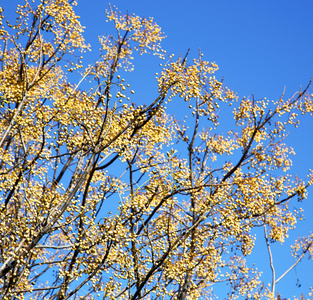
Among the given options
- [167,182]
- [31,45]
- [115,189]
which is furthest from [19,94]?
[167,182]

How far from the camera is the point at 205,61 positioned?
10.9m

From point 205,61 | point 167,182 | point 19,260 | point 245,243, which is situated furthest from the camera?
point 205,61

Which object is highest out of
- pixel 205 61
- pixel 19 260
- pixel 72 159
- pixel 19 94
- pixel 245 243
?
pixel 205 61

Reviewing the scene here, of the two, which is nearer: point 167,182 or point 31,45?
point 167,182

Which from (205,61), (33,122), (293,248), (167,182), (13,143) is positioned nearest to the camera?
(167,182)

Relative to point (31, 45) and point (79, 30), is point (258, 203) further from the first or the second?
point (31, 45)

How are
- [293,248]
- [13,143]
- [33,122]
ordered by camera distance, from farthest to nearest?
[293,248], [13,143], [33,122]

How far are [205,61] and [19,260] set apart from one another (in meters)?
7.07

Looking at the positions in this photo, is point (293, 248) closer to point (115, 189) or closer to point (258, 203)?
point (258, 203)

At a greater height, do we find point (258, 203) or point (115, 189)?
point (258, 203)

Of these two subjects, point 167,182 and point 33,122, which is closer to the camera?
point 167,182

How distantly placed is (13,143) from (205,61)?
601 cm

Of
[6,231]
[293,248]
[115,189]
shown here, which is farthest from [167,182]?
[293,248]

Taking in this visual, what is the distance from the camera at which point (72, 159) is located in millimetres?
10453
